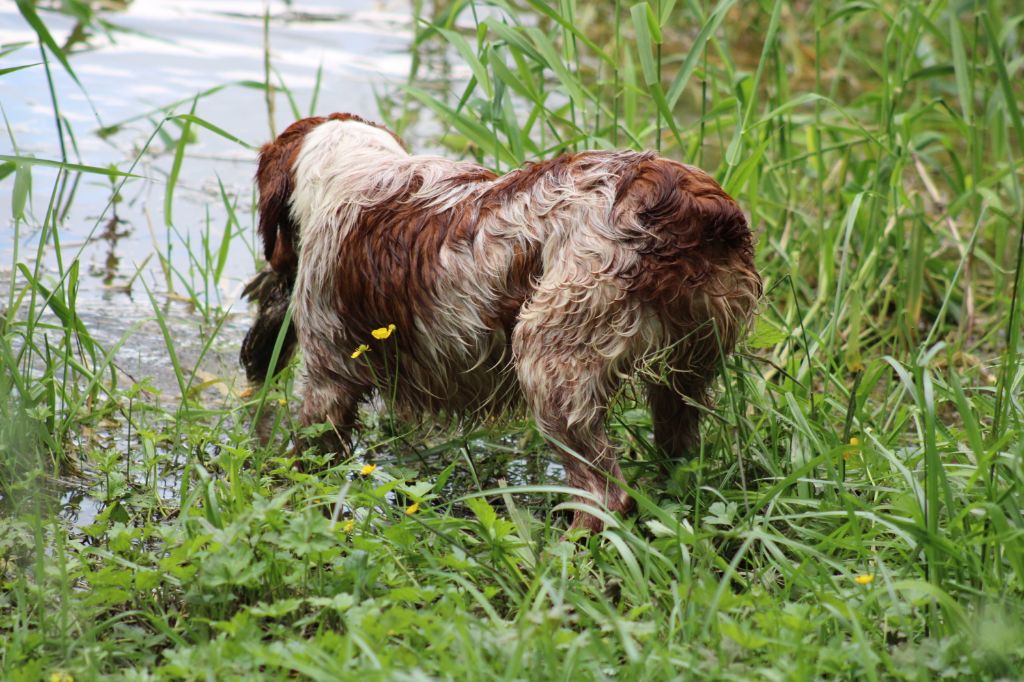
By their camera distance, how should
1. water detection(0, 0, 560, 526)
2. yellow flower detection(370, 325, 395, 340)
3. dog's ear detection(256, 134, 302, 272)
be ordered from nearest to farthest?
yellow flower detection(370, 325, 395, 340)
dog's ear detection(256, 134, 302, 272)
water detection(0, 0, 560, 526)

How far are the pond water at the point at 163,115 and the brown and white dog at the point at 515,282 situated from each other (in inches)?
28.0

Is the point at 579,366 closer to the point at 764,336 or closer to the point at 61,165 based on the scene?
the point at 764,336

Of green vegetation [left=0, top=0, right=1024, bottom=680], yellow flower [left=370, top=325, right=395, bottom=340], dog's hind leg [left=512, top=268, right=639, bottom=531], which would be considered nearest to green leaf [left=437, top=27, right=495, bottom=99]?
green vegetation [left=0, top=0, right=1024, bottom=680]

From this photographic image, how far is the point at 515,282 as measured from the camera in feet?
10.4

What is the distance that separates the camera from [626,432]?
4.01m

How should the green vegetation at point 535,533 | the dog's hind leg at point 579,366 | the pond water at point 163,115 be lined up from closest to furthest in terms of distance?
the green vegetation at point 535,533 < the dog's hind leg at point 579,366 < the pond water at point 163,115

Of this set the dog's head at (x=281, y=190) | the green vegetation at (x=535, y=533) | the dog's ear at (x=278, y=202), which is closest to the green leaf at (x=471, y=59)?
the green vegetation at (x=535, y=533)

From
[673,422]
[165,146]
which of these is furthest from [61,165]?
[165,146]

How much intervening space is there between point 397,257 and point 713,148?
13.5 feet

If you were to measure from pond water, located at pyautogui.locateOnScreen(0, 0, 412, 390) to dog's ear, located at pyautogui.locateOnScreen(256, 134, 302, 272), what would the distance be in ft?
1.29

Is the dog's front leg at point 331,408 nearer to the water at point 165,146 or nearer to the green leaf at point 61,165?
the water at point 165,146

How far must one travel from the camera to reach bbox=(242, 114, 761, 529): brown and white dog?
2984 mm

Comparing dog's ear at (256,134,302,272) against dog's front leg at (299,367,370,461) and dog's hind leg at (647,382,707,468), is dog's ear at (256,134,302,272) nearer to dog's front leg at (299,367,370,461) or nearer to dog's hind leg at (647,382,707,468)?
dog's front leg at (299,367,370,461)

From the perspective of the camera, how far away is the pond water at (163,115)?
4949 millimetres
